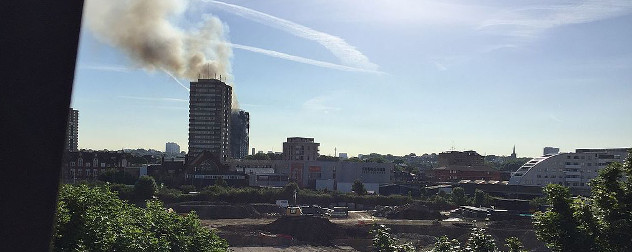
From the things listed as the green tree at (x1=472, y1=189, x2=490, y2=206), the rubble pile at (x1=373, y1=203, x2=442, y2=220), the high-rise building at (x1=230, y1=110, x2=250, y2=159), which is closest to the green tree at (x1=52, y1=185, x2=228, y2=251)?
the rubble pile at (x1=373, y1=203, x2=442, y2=220)

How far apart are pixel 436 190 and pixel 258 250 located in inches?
1170

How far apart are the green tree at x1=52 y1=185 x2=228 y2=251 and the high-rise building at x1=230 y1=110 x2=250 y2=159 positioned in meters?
74.1

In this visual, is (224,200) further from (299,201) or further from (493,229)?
(493,229)

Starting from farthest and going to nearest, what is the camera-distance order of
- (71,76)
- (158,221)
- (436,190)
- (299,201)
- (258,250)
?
1. (436,190)
2. (299,201)
3. (258,250)
4. (158,221)
5. (71,76)

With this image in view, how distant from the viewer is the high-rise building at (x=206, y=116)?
64125 mm

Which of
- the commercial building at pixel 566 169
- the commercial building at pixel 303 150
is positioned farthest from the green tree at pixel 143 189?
the commercial building at pixel 566 169

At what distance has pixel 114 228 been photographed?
816 centimetres

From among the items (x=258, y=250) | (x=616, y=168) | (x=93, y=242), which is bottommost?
(x=258, y=250)

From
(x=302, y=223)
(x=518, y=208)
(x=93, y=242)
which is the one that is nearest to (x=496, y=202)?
(x=518, y=208)

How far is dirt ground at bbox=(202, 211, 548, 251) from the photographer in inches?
1067

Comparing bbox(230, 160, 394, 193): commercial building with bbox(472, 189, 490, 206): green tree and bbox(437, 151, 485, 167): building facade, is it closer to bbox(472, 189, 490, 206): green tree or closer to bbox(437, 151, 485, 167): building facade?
bbox(472, 189, 490, 206): green tree

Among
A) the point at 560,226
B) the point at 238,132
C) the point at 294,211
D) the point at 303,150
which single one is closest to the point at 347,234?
the point at 294,211

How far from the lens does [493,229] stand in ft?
97.3

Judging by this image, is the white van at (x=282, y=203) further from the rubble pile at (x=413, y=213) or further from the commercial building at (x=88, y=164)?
the commercial building at (x=88, y=164)
